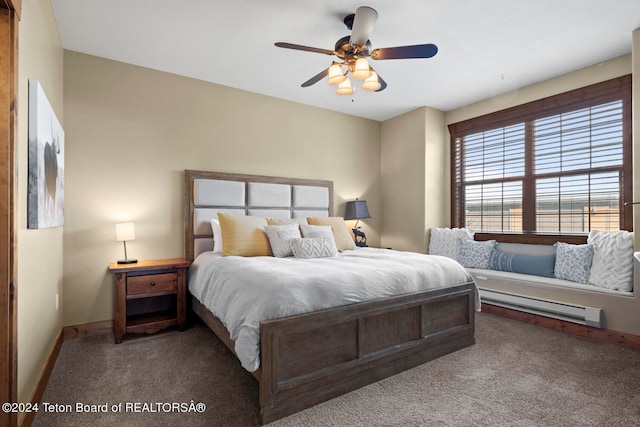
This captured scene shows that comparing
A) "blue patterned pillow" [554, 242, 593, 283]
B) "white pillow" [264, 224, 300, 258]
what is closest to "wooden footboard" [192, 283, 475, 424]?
"white pillow" [264, 224, 300, 258]

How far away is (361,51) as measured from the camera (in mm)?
2609

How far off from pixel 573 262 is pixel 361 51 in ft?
9.89

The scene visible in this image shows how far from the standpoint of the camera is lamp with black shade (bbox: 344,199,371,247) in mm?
4812

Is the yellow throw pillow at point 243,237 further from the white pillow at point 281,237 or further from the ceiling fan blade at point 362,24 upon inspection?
the ceiling fan blade at point 362,24

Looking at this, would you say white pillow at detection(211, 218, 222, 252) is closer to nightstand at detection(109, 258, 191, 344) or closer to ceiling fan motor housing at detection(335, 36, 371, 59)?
nightstand at detection(109, 258, 191, 344)

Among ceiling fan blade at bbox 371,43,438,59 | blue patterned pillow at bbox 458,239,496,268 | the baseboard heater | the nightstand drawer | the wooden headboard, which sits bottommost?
the baseboard heater

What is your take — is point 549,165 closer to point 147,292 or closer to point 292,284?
point 292,284

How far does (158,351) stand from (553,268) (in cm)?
405

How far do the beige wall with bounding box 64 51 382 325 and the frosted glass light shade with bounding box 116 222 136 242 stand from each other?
0.86ft

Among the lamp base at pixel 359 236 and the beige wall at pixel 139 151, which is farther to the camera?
the lamp base at pixel 359 236

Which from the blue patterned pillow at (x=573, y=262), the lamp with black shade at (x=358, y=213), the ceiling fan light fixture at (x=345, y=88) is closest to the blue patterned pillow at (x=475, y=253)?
the blue patterned pillow at (x=573, y=262)

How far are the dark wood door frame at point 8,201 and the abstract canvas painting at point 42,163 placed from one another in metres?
0.31

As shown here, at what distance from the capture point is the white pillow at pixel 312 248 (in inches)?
126

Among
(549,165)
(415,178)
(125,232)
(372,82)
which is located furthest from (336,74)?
(549,165)
